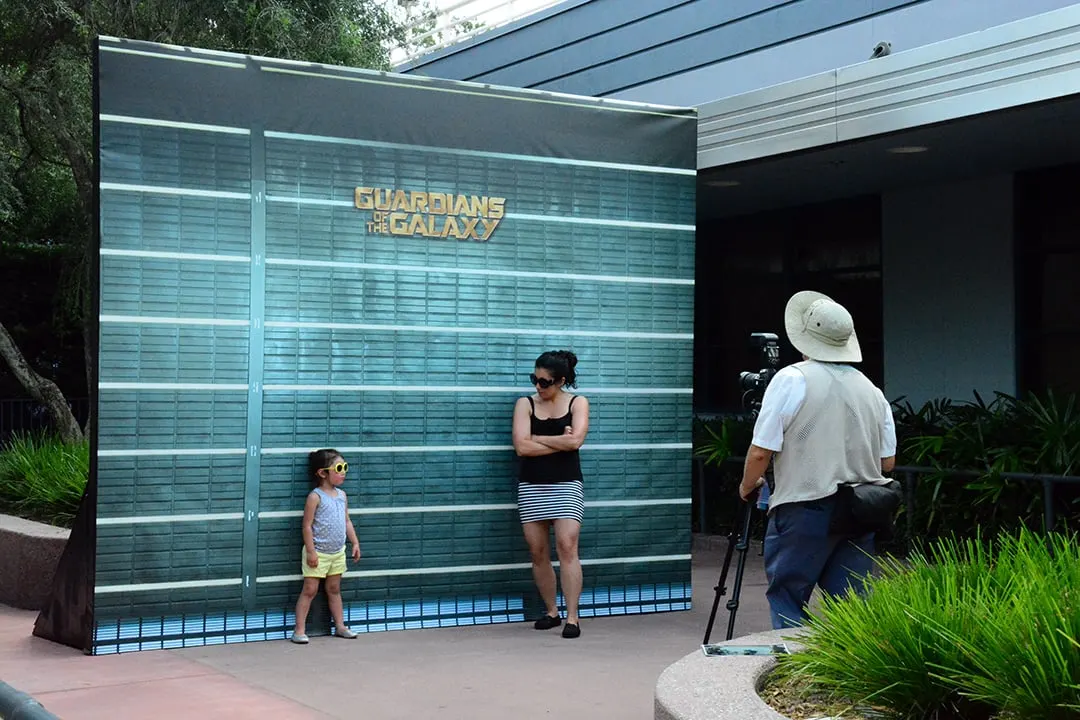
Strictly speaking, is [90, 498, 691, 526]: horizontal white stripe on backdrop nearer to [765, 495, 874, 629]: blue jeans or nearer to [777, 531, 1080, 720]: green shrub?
[765, 495, 874, 629]: blue jeans

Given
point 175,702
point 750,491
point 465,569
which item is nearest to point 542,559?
point 465,569

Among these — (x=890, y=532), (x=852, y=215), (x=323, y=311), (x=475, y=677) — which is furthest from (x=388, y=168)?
(x=852, y=215)

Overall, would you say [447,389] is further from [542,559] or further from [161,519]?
[161,519]

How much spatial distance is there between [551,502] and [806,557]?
2.62 metres

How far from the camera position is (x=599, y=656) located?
27.1 ft

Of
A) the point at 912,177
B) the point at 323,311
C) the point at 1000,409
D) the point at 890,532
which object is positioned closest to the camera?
the point at 890,532

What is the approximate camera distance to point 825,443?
663cm

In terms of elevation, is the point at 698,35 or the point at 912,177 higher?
the point at 698,35

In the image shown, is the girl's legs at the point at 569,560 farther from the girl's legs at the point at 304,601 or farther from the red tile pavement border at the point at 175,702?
the red tile pavement border at the point at 175,702

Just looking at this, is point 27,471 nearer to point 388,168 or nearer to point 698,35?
point 388,168

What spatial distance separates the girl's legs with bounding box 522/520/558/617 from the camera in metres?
9.03

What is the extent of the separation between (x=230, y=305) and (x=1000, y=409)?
22.1 ft

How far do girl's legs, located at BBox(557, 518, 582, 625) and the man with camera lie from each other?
2316 millimetres

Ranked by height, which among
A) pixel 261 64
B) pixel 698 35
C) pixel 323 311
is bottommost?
pixel 323 311
